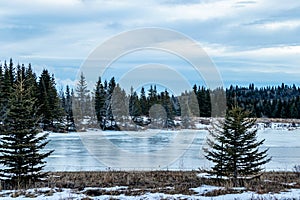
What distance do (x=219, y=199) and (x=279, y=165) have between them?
1145 cm

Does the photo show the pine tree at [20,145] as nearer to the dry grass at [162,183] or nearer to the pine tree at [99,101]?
the dry grass at [162,183]

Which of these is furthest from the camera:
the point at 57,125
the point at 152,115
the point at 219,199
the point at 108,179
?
the point at 152,115

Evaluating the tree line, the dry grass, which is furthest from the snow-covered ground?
the tree line

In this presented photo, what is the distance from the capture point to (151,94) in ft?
206

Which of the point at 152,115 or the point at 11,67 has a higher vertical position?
the point at 11,67

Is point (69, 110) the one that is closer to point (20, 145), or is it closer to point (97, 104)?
point (97, 104)

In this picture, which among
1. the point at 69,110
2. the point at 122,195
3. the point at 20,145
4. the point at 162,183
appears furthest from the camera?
the point at 69,110

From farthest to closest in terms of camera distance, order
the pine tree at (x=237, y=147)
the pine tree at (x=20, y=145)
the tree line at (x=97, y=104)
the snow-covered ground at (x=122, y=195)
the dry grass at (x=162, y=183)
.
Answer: the tree line at (x=97, y=104), the pine tree at (x=237, y=147), the pine tree at (x=20, y=145), the dry grass at (x=162, y=183), the snow-covered ground at (x=122, y=195)

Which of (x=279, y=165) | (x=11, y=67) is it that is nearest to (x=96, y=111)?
(x=11, y=67)

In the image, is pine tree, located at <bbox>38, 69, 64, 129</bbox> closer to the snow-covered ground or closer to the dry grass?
the dry grass

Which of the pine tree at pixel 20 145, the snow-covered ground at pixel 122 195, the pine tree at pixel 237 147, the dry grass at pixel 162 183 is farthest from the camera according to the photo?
the pine tree at pixel 237 147

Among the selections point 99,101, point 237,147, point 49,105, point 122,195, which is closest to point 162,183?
point 237,147

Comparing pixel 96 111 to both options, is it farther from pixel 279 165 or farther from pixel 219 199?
pixel 219 199

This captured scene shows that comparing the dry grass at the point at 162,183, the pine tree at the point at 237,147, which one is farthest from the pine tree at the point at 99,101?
the pine tree at the point at 237,147
